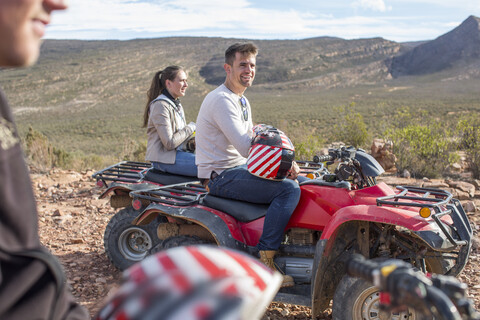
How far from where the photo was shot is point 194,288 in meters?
0.97

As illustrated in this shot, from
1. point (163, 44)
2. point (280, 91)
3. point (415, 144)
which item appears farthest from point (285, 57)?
point (415, 144)

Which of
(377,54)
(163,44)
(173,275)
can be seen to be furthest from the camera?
(377,54)

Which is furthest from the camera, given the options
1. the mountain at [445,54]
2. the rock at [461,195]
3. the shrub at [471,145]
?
the mountain at [445,54]

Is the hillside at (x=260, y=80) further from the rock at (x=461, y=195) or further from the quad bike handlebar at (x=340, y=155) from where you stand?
the quad bike handlebar at (x=340, y=155)

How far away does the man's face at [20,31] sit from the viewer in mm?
1096

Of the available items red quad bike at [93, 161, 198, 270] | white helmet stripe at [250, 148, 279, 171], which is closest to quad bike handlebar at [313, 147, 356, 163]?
white helmet stripe at [250, 148, 279, 171]

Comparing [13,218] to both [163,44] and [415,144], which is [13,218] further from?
[163,44]

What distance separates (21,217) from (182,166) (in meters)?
4.66

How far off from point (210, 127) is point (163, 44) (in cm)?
8166

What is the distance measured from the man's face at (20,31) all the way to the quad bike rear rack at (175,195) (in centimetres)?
337

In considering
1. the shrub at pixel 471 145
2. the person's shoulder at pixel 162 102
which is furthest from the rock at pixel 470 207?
the person's shoulder at pixel 162 102

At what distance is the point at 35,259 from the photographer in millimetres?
1229

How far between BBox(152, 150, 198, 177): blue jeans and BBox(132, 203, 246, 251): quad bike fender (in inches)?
53.4

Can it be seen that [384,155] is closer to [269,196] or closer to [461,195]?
[461,195]
